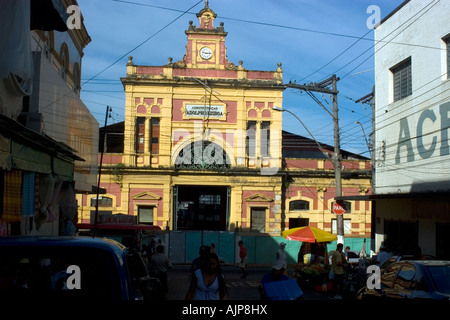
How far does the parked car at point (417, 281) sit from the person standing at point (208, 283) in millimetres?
3337

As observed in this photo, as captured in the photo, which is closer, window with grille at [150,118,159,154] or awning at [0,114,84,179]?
awning at [0,114,84,179]

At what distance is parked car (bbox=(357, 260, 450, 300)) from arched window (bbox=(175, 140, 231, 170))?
24296 mm

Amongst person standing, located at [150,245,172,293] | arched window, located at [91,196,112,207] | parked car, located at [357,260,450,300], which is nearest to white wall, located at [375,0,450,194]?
parked car, located at [357,260,450,300]

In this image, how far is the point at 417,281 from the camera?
8398 millimetres

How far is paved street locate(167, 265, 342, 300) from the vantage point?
52.5ft

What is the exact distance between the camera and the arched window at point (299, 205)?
34656 millimetres

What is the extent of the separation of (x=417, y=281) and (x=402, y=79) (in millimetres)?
13686

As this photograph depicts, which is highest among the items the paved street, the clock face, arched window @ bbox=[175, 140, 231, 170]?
the clock face

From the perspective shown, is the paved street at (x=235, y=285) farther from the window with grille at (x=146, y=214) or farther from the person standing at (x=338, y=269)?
the window with grille at (x=146, y=214)

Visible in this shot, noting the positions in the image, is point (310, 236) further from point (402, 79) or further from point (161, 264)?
point (402, 79)

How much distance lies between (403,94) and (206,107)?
15.7 m

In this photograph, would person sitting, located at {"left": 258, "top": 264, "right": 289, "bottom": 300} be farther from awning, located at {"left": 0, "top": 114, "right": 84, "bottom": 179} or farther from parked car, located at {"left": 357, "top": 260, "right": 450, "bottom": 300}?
awning, located at {"left": 0, "top": 114, "right": 84, "bottom": 179}

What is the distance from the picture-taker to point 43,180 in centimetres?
1340

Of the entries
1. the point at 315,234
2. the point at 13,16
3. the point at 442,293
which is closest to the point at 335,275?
the point at 315,234
